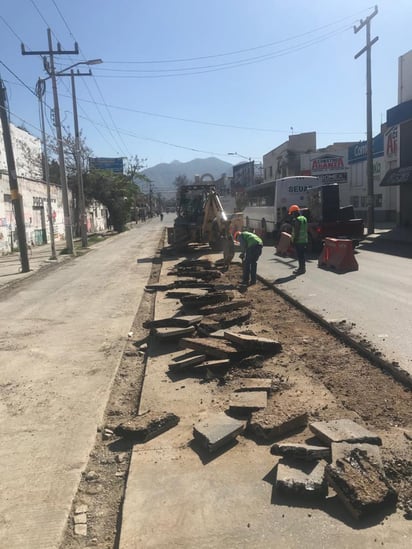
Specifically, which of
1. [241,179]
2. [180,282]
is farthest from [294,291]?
[241,179]

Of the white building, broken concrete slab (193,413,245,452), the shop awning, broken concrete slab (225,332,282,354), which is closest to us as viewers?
broken concrete slab (193,413,245,452)

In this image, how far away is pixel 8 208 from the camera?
2925cm

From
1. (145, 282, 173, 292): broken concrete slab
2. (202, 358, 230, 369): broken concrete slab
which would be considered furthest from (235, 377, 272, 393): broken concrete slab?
(145, 282, 173, 292): broken concrete slab

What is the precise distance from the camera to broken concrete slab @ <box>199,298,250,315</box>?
888 centimetres

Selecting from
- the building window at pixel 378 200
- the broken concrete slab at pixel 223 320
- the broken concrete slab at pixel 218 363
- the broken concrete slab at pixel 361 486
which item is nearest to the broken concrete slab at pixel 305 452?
the broken concrete slab at pixel 361 486

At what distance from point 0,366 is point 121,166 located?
6893cm

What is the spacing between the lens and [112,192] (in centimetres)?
5062

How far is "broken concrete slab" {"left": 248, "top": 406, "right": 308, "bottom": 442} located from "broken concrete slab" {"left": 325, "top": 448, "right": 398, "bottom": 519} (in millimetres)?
869

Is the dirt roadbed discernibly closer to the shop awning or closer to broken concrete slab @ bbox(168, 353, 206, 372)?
broken concrete slab @ bbox(168, 353, 206, 372)

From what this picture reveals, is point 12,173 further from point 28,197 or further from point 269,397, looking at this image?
point 269,397

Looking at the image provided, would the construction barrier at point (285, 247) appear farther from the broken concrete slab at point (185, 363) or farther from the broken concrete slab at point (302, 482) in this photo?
the broken concrete slab at point (302, 482)

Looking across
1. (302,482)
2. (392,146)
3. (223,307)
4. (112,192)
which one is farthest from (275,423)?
(112,192)

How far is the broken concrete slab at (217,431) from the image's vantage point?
408 centimetres

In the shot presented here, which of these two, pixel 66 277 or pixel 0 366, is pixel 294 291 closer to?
pixel 0 366
